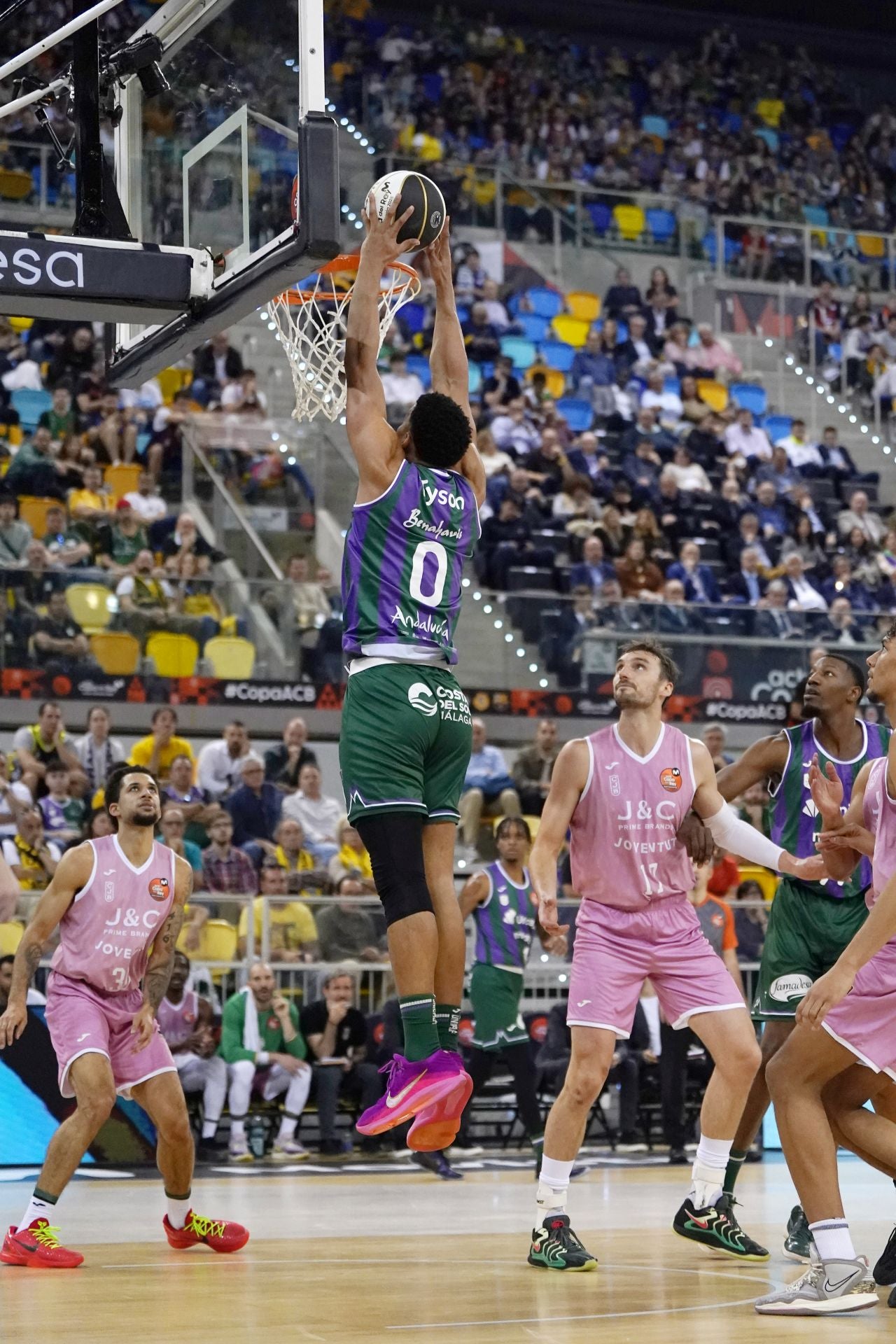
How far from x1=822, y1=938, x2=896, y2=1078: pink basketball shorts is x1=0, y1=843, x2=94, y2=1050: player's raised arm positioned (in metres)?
3.60

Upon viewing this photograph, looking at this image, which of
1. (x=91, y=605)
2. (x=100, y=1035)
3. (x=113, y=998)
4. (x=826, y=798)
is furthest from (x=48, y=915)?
(x=91, y=605)

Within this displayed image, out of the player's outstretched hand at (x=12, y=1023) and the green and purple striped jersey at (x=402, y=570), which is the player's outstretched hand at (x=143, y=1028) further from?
the green and purple striped jersey at (x=402, y=570)

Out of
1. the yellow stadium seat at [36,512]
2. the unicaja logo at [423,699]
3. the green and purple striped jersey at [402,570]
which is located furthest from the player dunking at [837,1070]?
the yellow stadium seat at [36,512]

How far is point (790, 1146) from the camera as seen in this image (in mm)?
6480

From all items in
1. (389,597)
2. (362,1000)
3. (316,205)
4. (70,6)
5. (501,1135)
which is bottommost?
(501,1135)

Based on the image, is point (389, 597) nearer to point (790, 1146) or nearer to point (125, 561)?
point (790, 1146)

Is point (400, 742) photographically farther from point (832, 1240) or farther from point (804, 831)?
point (804, 831)

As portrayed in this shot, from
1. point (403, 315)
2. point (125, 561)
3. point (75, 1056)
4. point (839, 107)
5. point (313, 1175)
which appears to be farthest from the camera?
point (839, 107)

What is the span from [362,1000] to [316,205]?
823 cm

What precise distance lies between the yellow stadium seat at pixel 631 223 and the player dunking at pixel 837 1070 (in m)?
18.4

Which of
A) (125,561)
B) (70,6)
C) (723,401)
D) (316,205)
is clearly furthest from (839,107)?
(316,205)

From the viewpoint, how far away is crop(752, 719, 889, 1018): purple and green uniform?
8.19m

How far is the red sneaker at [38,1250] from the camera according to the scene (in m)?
7.82

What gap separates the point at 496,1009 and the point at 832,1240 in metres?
6.05
